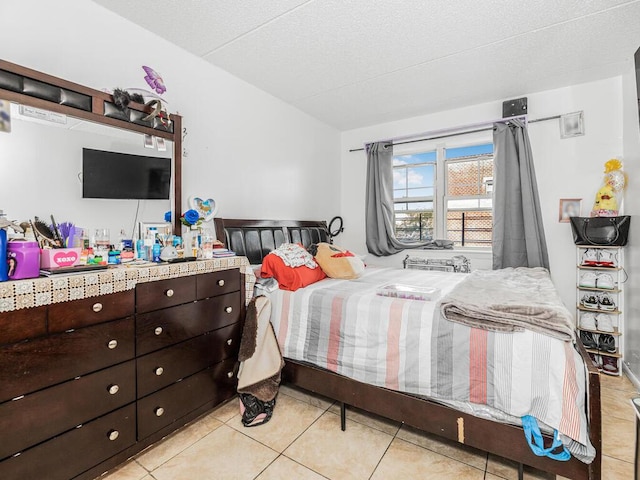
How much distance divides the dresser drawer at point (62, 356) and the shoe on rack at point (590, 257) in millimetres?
3584

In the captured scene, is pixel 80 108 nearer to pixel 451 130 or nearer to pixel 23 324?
pixel 23 324

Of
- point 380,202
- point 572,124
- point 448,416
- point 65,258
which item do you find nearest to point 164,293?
point 65,258

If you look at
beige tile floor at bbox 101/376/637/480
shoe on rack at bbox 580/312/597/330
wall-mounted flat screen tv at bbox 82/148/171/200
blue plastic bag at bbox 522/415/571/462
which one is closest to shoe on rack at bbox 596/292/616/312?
shoe on rack at bbox 580/312/597/330

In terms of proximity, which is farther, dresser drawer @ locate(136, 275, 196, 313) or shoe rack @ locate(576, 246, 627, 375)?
shoe rack @ locate(576, 246, 627, 375)

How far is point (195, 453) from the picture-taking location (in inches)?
69.6

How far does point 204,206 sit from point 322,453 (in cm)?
191

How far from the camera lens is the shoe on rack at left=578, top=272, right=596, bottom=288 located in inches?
111

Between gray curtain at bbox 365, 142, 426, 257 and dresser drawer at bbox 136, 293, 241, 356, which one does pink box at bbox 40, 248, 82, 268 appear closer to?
dresser drawer at bbox 136, 293, 241, 356

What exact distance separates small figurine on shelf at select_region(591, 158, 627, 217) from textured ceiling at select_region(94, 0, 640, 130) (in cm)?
86

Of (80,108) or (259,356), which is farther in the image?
(259,356)

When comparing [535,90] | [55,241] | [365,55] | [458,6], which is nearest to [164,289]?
[55,241]

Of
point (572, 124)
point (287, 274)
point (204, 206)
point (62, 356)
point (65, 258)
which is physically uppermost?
point (572, 124)

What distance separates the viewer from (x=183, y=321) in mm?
1844

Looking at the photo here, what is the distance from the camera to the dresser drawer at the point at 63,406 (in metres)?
1.21
